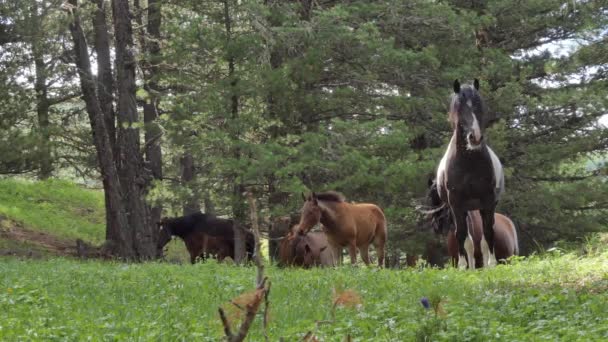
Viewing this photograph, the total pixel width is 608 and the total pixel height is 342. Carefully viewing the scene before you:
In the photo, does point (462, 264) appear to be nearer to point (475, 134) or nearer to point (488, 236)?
point (488, 236)

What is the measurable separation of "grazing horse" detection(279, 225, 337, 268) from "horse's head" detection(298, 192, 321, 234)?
231cm

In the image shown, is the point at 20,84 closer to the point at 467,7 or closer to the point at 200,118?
the point at 200,118

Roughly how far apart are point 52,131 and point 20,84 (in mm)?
1817

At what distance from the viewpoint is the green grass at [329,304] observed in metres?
7.65

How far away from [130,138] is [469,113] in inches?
520

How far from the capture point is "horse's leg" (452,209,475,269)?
46.1ft

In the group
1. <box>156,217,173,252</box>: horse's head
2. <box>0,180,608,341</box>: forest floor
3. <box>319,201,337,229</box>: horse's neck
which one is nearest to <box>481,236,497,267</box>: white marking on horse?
<box>0,180,608,341</box>: forest floor

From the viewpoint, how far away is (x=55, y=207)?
107ft

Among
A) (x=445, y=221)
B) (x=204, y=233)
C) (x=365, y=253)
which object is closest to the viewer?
(x=445, y=221)

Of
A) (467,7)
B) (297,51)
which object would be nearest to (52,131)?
(297,51)

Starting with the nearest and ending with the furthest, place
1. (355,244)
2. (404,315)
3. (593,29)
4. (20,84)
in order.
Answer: (404,315) → (355,244) → (20,84) → (593,29)

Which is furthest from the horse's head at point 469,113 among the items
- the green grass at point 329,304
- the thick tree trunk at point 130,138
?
the thick tree trunk at point 130,138

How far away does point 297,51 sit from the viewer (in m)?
23.6

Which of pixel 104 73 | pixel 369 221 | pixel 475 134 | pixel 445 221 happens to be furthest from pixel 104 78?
pixel 475 134
